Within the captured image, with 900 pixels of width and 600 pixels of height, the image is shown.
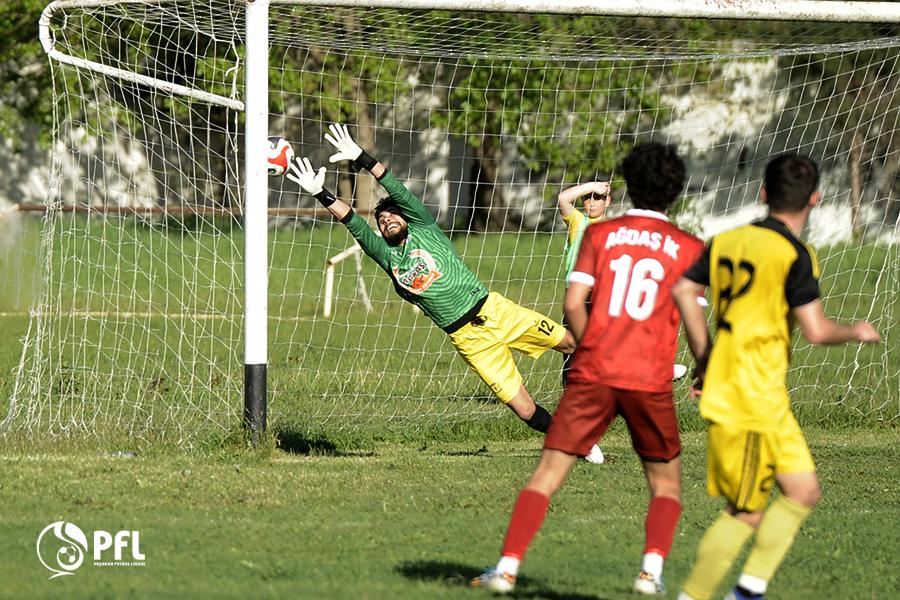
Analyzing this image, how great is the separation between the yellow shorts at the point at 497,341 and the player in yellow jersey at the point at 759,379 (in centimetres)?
364

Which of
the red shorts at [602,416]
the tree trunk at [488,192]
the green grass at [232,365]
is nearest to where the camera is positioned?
the red shorts at [602,416]

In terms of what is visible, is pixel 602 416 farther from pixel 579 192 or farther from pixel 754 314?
pixel 579 192

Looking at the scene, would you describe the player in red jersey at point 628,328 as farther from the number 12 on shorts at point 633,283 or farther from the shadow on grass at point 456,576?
the shadow on grass at point 456,576

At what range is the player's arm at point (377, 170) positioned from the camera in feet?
26.0

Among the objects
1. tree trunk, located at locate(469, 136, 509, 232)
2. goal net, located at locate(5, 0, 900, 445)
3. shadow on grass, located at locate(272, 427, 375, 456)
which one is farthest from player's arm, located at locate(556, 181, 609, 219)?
tree trunk, located at locate(469, 136, 509, 232)

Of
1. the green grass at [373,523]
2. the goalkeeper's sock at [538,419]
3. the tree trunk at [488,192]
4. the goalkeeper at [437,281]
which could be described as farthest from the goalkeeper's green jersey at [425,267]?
the tree trunk at [488,192]

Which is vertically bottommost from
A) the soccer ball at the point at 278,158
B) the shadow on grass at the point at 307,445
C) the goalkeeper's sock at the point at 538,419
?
the shadow on grass at the point at 307,445

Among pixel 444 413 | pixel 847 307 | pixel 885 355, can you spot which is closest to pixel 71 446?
pixel 444 413

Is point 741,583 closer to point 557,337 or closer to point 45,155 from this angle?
point 557,337

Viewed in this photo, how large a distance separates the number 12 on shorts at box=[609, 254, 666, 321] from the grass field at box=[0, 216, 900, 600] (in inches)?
45.2

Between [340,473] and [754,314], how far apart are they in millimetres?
3903

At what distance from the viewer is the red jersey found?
4.99 meters

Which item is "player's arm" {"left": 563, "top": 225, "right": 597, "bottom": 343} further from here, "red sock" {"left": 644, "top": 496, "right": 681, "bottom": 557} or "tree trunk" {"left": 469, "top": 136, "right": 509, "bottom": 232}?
"tree trunk" {"left": 469, "top": 136, "right": 509, "bottom": 232}

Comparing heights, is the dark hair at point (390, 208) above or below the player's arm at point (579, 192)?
below
